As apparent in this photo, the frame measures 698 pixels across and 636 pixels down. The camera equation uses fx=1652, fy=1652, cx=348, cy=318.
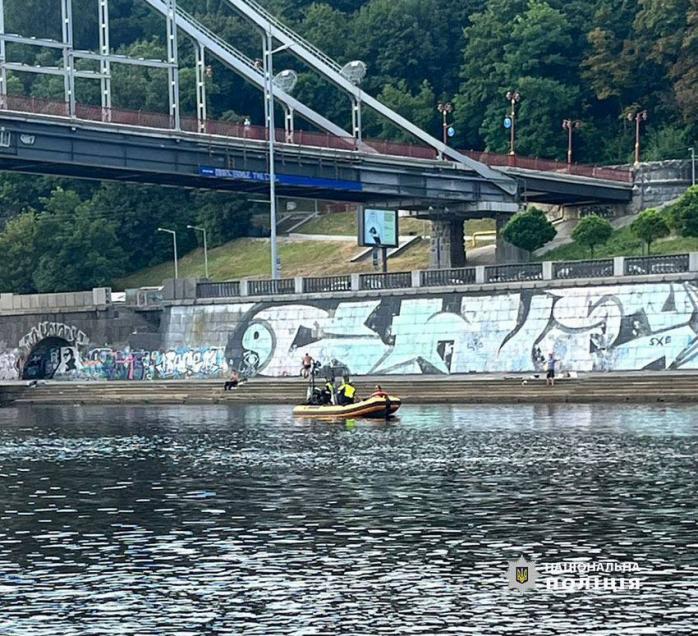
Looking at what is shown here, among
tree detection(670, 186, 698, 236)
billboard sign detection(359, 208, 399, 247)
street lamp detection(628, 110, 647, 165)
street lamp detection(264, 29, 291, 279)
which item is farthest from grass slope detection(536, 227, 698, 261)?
street lamp detection(264, 29, 291, 279)

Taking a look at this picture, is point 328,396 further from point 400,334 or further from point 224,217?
point 224,217

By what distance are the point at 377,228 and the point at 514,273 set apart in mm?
18858

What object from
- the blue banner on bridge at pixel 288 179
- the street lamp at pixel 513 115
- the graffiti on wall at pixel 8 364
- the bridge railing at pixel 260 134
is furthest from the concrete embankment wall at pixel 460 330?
the street lamp at pixel 513 115

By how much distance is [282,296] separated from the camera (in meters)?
101

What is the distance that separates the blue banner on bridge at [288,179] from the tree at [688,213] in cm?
2360

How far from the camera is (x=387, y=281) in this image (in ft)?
321

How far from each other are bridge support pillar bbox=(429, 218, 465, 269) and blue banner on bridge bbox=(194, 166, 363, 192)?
1124 centimetres

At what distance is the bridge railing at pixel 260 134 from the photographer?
333 ft

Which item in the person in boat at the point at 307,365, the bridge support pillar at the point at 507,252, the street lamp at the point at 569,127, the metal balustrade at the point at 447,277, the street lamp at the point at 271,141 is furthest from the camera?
the street lamp at the point at 569,127

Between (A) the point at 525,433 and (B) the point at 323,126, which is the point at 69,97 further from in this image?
(A) the point at 525,433

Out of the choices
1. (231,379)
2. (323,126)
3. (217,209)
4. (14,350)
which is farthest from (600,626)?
(217,209)

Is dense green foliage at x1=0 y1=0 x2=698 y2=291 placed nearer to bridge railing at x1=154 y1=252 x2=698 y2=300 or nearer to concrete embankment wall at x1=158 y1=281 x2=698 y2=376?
bridge railing at x1=154 y1=252 x2=698 y2=300

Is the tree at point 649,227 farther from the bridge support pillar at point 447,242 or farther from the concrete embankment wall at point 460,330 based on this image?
the bridge support pillar at point 447,242

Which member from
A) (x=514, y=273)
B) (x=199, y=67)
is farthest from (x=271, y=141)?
(x=514, y=273)
